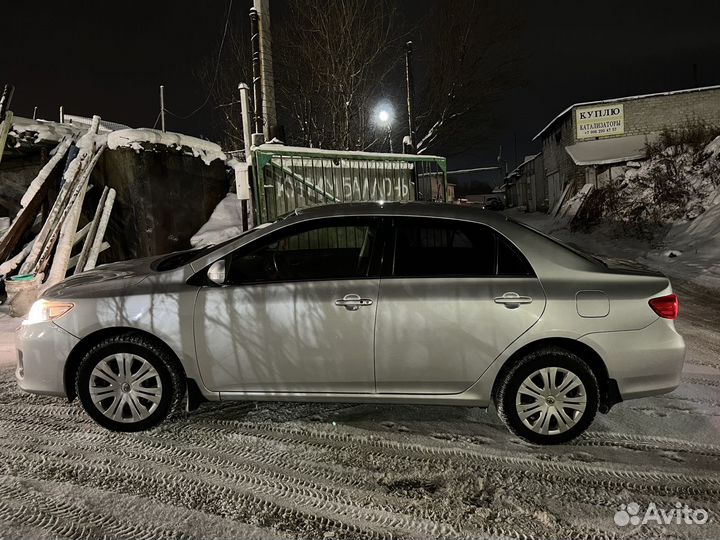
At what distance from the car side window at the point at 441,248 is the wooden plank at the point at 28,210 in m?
7.78

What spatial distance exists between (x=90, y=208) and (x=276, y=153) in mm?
3826

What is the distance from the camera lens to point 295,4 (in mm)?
17344

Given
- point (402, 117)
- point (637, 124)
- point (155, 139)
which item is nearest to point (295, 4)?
point (402, 117)

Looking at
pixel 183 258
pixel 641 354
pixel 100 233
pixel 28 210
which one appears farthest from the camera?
pixel 28 210

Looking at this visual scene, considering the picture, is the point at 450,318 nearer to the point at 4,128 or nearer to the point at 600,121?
the point at 4,128

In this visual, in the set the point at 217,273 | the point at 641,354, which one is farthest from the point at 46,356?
the point at 641,354

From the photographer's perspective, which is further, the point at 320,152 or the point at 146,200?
the point at 146,200

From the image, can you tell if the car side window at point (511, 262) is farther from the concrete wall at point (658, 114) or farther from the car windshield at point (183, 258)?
the concrete wall at point (658, 114)

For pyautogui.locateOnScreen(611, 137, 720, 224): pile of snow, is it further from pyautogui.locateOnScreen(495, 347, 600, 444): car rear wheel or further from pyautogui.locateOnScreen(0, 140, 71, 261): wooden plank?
pyautogui.locateOnScreen(0, 140, 71, 261): wooden plank

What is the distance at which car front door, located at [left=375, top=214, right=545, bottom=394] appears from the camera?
3283mm

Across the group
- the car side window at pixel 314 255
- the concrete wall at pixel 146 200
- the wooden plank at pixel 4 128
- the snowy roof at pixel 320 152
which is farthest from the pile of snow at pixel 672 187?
the wooden plank at pixel 4 128

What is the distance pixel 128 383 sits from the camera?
3.50 meters

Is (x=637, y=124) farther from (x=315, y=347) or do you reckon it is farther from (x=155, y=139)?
(x=315, y=347)

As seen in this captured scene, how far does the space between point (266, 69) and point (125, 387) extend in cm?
882
